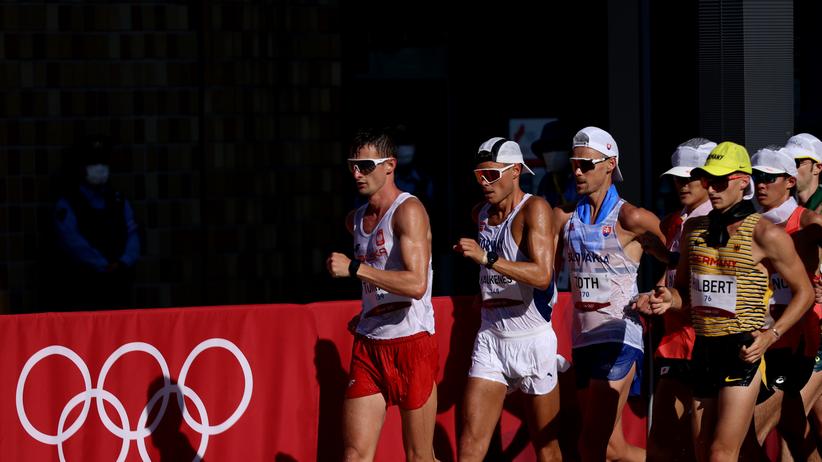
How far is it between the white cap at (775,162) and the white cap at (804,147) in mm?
500

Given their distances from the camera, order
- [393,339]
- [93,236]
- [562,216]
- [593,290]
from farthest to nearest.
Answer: [93,236]
[562,216]
[593,290]
[393,339]

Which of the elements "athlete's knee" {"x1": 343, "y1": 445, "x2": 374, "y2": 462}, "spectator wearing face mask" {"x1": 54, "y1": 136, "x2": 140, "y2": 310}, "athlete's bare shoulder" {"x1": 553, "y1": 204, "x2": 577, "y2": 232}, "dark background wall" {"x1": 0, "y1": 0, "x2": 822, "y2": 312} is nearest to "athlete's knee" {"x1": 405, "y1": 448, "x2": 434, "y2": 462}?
"athlete's knee" {"x1": 343, "y1": 445, "x2": 374, "y2": 462}

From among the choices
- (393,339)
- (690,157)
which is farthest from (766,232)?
(393,339)

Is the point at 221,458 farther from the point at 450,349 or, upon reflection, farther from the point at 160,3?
the point at 160,3

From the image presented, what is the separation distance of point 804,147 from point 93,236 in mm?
6197

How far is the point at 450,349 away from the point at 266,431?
1411 mm

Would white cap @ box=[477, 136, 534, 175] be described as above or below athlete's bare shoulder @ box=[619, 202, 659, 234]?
above

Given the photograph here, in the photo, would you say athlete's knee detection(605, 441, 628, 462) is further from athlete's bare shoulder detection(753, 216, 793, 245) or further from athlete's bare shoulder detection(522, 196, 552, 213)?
athlete's bare shoulder detection(753, 216, 793, 245)

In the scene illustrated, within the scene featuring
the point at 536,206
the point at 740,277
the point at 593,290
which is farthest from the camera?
the point at 593,290

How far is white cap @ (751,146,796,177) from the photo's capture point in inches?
360

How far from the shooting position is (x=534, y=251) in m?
8.55

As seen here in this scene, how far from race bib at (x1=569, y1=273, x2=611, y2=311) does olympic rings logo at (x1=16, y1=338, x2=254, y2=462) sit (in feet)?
7.79

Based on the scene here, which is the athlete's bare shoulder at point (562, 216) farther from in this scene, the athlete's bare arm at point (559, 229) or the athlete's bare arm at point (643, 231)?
the athlete's bare arm at point (643, 231)

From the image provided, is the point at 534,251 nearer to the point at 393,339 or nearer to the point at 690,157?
the point at 393,339
